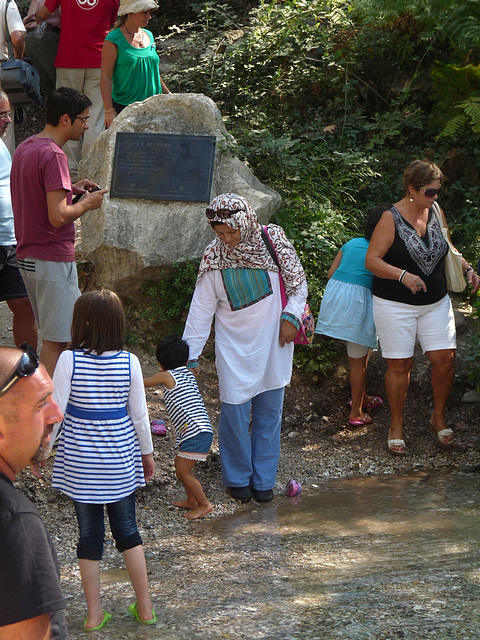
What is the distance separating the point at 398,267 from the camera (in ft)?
17.5

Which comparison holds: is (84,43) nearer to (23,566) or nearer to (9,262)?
(9,262)

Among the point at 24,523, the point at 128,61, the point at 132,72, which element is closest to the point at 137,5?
the point at 128,61

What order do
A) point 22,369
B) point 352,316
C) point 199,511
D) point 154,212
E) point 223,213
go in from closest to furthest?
point 22,369 < point 223,213 < point 199,511 < point 352,316 < point 154,212

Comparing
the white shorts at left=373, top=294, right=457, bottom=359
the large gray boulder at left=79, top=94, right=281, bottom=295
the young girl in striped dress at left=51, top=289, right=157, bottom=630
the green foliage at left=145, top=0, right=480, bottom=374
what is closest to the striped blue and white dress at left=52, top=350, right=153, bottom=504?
the young girl in striped dress at left=51, top=289, right=157, bottom=630

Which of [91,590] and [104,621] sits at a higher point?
[91,590]

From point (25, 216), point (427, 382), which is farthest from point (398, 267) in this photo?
point (25, 216)

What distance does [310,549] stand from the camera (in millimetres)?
4035

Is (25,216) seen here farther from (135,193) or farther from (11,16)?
(11,16)

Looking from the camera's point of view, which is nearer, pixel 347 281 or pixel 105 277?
pixel 347 281

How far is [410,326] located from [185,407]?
1.87 metres

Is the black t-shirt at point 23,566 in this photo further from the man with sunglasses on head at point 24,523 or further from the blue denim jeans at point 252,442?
the blue denim jeans at point 252,442

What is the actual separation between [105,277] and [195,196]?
3.37 feet

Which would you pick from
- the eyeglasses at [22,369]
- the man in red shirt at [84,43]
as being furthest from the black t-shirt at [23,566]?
the man in red shirt at [84,43]

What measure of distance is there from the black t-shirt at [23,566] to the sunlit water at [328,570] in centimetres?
163
